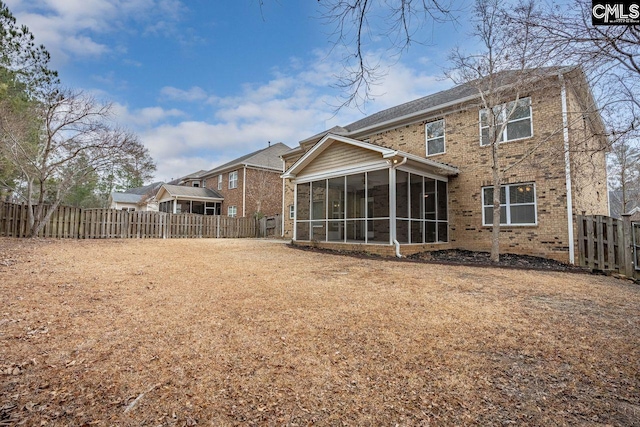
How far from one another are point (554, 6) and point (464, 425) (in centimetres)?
422

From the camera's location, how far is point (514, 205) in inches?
398

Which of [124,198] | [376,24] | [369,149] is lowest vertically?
[376,24]

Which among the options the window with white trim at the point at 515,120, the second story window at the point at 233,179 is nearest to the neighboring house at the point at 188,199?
the second story window at the point at 233,179

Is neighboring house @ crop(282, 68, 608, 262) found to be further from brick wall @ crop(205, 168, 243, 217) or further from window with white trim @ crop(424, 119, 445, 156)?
brick wall @ crop(205, 168, 243, 217)

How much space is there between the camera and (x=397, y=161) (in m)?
9.56

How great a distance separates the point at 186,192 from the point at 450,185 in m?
20.2

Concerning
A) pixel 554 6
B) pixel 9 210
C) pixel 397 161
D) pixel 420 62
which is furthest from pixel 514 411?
pixel 9 210

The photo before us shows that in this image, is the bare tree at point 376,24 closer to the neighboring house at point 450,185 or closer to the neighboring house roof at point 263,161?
the neighboring house at point 450,185

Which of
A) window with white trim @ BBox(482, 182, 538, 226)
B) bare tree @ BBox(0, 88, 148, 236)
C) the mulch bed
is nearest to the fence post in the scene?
the mulch bed

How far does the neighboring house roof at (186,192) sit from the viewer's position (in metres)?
23.3

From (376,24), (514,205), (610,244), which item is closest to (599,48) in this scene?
(376,24)

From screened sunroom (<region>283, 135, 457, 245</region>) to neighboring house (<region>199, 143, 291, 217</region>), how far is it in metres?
10.8

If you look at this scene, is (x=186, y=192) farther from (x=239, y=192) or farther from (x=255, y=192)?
(x=255, y=192)

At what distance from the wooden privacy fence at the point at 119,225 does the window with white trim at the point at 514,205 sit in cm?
1500
